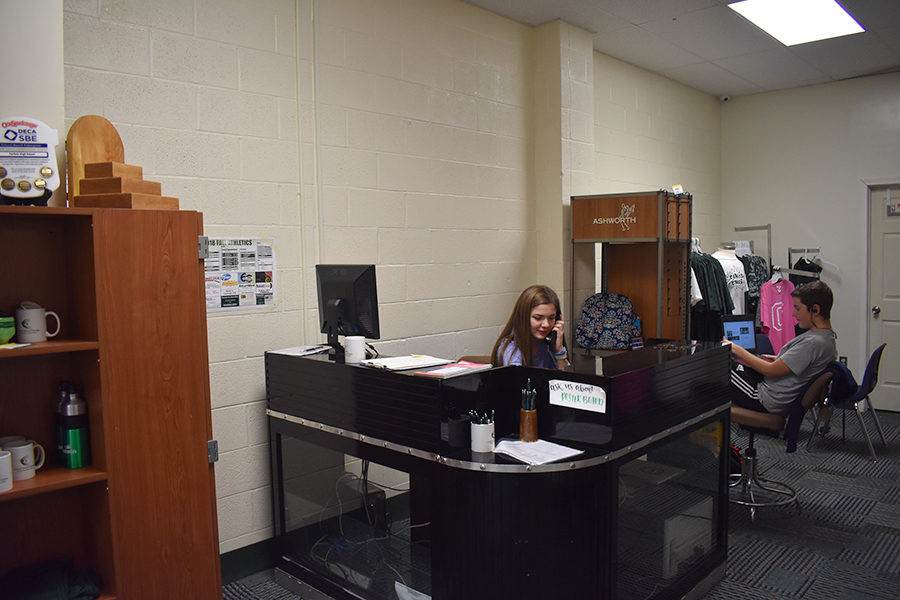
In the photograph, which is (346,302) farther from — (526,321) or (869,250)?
(869,250)

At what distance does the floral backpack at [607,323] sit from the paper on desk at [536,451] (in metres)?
2.16

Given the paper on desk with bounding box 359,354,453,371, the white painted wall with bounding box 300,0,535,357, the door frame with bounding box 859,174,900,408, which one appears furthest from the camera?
the door frame with bounding box 859,174,900,408

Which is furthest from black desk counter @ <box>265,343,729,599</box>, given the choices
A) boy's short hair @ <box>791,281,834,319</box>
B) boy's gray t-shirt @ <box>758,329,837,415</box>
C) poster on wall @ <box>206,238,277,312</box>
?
boy's short hair @ <box>791,281,834,319</box>

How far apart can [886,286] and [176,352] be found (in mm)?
5981

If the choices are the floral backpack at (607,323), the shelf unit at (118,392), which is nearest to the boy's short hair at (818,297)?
the floral backpack at (607,323)

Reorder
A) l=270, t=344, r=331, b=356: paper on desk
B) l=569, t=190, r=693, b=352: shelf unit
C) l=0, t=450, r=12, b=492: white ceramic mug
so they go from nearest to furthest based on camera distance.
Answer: l=0, t=450, r=12, b=492: white ceramic mug < l=270, t=344, r=331, b=356: paper on desk < l=569, t=190, r=693, b=352: shelf unit

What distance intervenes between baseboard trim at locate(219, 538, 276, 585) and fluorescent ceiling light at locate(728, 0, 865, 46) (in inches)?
158

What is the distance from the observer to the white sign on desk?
7.28 ft

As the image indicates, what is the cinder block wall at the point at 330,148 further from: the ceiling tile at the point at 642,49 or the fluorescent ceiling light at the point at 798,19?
the fluorescent ceiling light at the point at 798,19

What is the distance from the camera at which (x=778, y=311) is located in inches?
230

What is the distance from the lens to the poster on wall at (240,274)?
2881mm

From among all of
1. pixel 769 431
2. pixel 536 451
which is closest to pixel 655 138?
pixel 769 431

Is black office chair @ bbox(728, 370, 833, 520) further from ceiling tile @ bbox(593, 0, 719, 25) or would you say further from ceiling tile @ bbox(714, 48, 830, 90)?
ceiling tile @ bbox(714, 48, 830, 90)

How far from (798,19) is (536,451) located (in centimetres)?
374
